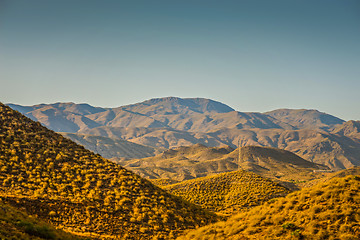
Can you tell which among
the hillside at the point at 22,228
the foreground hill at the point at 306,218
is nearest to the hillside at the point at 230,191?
the foreground hill at the point at 306,218

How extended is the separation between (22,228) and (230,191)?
3892cm

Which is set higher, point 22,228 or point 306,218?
point 306,218

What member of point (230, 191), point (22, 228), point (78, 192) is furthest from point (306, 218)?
point (230, 191)

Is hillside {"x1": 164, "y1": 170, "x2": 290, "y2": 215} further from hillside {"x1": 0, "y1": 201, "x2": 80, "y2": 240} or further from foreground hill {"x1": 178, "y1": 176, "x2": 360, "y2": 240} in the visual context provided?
hillside {"x1": 0, "y1": 201, "x2": 80, "y2": 240}

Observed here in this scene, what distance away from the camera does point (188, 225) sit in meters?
26.8

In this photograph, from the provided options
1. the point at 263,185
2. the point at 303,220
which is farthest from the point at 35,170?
the point at 263,185

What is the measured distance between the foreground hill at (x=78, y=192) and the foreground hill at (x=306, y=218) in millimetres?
5158

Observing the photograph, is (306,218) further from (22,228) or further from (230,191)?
(230,191)

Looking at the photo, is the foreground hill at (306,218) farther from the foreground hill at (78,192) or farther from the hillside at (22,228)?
the hillside at (22,228)

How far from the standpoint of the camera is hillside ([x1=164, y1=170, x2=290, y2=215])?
45156mm

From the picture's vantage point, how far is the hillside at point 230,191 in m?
45.2

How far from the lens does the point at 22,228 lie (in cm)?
1681

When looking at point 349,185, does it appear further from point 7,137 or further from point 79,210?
point 7,137

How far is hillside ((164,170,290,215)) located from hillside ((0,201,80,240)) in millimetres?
28314
